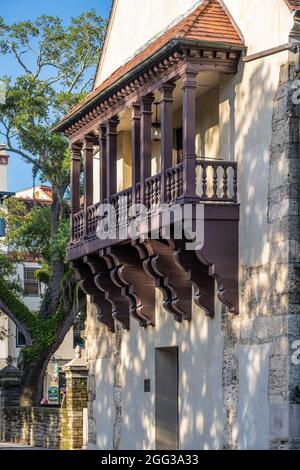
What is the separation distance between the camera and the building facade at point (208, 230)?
18266 millimetres

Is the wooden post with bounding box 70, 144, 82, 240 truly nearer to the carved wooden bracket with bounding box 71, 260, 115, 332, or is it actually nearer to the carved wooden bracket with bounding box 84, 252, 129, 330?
the carved wooden bracket with bounding box 71, 260, 115, 332

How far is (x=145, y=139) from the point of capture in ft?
69.0

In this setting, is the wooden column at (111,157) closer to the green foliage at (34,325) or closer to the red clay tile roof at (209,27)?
the red clay tile roof at (209,27)

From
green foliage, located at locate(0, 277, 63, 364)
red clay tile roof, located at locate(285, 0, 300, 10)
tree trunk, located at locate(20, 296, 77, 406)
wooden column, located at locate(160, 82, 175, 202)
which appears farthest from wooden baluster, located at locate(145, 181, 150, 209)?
green foliage, located at locate(0, 277, 63, 364)

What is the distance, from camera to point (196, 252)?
19312 mm

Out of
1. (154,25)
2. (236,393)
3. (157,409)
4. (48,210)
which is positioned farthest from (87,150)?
(48,210)

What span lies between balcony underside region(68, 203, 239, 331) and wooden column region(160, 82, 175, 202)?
3.72ft

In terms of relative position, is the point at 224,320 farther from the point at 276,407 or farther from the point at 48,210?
the point at 48,210

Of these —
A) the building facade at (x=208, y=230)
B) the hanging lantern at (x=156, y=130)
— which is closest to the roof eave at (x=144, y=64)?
the building facade at (x=208, y=230)

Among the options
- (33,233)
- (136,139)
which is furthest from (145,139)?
(33,233)

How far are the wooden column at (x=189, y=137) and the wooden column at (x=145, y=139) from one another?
1.79 meters

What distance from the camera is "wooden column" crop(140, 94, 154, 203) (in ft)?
68.8

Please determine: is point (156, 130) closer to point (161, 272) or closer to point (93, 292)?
point (161, 272)
